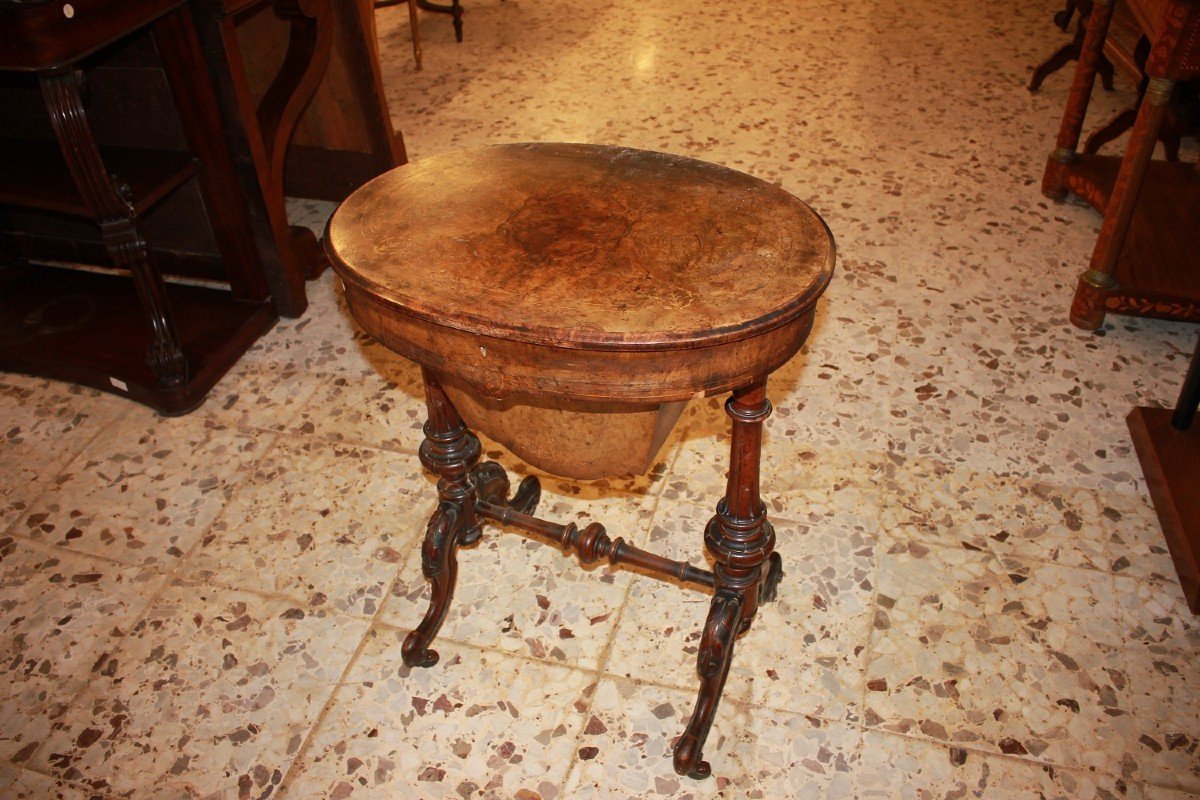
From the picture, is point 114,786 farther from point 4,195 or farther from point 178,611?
point 4,195

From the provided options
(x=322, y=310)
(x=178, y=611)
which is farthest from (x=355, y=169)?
(x=178, y=611)

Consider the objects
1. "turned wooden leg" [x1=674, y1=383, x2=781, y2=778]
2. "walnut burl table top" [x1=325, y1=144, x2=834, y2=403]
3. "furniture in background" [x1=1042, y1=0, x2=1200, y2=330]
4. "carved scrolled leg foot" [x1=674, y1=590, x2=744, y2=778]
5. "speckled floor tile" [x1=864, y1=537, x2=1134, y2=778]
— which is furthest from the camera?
"furniture in background" [x1=1042, y1=0, x2=1200, y2=330]

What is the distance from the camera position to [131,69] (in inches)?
99.7

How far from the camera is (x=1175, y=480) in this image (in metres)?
2.15

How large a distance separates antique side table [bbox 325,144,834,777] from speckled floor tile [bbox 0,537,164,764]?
0.72m

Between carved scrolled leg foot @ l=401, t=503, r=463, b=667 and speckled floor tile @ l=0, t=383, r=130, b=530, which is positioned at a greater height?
carved scrolled leg foot @ l=401, t=503, r=463, b=667

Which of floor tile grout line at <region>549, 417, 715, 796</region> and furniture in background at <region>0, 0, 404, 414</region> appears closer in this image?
floor tile grout line at <region>549, 417, 715, 796</region>

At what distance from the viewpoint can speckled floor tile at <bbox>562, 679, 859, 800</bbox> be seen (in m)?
1.67

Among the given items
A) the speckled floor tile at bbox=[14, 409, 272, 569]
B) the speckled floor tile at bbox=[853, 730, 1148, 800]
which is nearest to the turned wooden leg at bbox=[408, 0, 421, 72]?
the speckled floor tile at bbox=[14, 409, 272, 569]

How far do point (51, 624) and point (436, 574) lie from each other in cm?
86

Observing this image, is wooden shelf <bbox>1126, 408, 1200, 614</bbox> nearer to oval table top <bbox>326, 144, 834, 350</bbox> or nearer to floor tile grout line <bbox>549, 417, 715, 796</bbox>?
floor tile grout line <bbox>549, 417, 715, 796</bbox>

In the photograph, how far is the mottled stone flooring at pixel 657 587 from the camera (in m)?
1.73

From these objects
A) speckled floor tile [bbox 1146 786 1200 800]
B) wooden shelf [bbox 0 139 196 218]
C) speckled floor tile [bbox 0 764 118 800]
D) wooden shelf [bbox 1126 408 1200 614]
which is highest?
wooden shelf [bbox 0 139 196 218]

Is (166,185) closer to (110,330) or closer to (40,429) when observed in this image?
(110,330)
